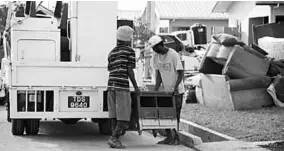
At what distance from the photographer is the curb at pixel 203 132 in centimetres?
1050

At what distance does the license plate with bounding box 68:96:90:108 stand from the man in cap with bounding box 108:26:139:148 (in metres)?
0.70

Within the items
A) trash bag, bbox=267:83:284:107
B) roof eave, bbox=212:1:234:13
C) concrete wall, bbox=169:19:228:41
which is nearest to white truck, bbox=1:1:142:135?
trash bag, bbox=267:83:284:107

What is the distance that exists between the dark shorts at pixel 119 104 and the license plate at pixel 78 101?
59 cm

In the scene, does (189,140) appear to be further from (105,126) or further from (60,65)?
(60,65)

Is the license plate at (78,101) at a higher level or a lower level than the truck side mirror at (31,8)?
lower

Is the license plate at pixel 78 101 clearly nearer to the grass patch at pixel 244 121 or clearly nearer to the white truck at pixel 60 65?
the white truck at pixel 60 65

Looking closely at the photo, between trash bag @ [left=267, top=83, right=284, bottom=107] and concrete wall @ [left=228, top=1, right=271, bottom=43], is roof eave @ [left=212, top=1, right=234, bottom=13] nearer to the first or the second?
concrete wall @ [left=228, top=1, right=271, bottom=43]

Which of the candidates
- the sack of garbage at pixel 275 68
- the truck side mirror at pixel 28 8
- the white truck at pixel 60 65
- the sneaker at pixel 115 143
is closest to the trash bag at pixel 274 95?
the sack of garbage at pixel 275 68

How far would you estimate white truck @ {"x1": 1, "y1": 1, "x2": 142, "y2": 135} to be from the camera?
1043cm

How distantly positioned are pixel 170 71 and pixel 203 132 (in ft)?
5.00

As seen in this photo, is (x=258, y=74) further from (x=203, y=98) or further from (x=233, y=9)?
(x=233, y=9)

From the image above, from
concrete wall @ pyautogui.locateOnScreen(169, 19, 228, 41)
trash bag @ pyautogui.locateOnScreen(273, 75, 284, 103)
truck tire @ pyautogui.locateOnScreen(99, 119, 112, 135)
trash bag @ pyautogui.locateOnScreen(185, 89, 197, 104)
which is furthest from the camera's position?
concrete wall @ pyautogui.locateOnScreen(169, 19, 228, 41)

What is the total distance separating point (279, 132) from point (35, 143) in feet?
14.1

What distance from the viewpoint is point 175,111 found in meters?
10.4
